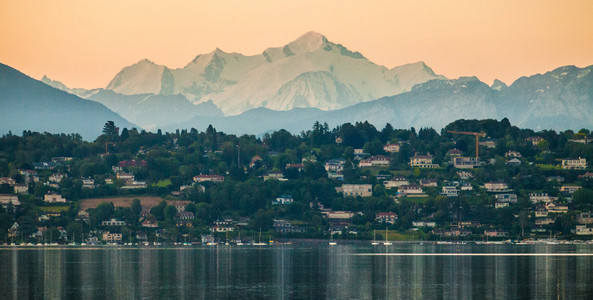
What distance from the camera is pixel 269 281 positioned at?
90.6 metres

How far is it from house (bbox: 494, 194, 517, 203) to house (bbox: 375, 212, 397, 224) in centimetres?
2043

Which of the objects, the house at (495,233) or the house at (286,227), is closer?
the house at (495,233)

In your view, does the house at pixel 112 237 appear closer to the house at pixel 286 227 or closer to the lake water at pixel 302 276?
the house at pixel 286 227

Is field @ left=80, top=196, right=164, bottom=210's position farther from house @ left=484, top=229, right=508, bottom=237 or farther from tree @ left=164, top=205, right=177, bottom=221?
house @ left=484, top=229, right=508, bottom=237

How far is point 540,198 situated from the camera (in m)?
195

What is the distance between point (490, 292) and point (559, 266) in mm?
28691

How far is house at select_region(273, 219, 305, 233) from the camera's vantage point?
18275 cm

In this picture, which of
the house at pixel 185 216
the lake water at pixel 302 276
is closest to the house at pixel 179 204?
the house at pixel 185 216

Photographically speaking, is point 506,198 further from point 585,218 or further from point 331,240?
point 331,240

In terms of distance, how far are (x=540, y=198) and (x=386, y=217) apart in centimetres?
3012

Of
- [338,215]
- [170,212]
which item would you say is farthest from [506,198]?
[170,212]

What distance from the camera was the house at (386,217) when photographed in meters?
186

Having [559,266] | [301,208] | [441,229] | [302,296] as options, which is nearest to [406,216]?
[441,229]

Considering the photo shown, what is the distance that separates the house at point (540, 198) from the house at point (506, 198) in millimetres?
3034
